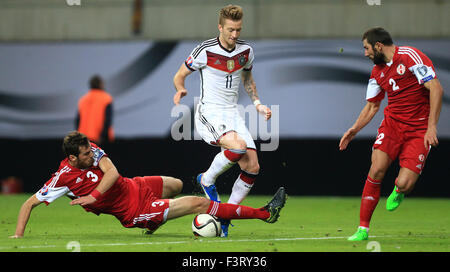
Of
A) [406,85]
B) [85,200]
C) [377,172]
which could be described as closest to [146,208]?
[85,200]

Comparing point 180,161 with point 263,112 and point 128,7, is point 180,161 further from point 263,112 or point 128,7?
point 263,112

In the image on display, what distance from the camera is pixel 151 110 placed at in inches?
594

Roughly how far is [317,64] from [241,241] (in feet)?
25.9

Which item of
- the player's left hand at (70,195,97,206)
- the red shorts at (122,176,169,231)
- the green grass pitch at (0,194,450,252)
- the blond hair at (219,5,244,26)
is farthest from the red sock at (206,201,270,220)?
the blond hair at (219,5,244,26)

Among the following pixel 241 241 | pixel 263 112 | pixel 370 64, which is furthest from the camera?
pixel 370 64

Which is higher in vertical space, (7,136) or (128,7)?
(128,7)

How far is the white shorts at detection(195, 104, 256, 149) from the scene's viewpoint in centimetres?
829

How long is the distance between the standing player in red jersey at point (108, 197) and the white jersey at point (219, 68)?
119 centimetres

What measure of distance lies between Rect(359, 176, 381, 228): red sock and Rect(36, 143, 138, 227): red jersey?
7.12 ft

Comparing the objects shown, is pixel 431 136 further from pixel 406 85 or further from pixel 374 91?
pixel 374 91

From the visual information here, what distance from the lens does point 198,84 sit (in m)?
14.6

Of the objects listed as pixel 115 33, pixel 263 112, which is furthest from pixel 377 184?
pixel 115 33

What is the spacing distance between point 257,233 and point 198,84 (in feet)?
21.0

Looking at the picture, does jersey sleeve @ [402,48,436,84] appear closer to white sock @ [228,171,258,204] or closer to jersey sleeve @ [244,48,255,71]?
jersey sleeve @ [244,48,255,71]
